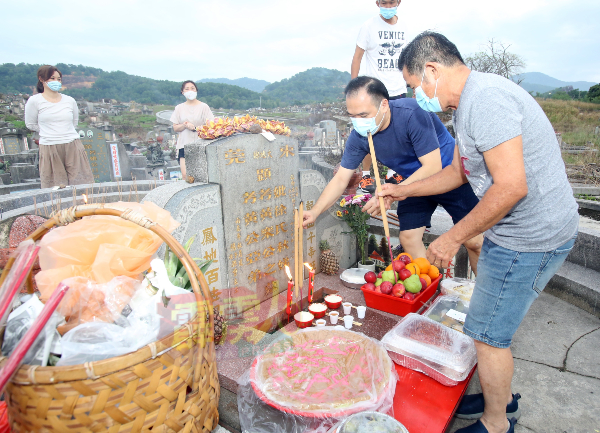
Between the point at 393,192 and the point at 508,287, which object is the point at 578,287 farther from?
the point at 508,287

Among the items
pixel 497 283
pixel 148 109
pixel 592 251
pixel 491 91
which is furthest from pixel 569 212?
pixel 148 109

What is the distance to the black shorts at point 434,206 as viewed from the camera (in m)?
3.19

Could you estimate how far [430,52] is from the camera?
1953 millimetres

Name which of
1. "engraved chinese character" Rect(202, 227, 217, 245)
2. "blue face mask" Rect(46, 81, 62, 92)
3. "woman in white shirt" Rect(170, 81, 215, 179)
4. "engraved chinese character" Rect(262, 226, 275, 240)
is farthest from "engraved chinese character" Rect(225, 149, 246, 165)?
"blue face mask" Rect(46, 81, 62, 92)

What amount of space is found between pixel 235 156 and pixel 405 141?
148cm

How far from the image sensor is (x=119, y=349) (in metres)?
1.26

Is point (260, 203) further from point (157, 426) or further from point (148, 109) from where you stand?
point (148, 109)

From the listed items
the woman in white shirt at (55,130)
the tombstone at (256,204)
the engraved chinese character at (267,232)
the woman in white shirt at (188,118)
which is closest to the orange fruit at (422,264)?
the tombstone at (256,204)

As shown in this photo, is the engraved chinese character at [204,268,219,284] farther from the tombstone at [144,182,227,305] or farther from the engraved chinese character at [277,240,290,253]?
the engraved chinese character at [277,240,290,253]

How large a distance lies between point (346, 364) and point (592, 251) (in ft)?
10.2

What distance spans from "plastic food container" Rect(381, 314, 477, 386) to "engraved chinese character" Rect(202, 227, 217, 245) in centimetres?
150

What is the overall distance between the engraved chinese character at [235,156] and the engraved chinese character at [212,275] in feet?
2.93

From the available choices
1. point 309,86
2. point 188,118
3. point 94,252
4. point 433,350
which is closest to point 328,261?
point 433,350

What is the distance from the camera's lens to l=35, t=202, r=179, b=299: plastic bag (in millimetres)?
1516
